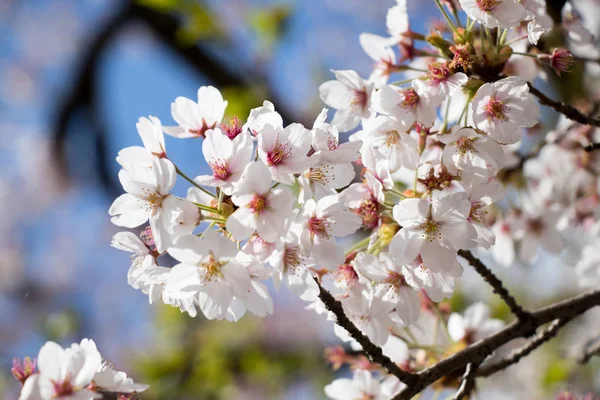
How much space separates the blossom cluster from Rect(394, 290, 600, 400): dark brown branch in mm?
506

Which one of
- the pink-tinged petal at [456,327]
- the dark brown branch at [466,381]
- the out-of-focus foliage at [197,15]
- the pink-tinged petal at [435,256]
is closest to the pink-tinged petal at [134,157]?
the pink-tinged petal at [435,256]

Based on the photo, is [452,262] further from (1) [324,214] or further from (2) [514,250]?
(2) [514,250]

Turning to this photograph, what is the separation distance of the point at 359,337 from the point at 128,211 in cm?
46

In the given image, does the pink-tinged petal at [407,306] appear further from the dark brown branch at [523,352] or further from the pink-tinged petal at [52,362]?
the pink-tinged petal at [52,362]

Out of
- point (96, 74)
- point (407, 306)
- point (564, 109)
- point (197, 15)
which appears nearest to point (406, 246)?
point (407, 306)

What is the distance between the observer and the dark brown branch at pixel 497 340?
1140 millimetres

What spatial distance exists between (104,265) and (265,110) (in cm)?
890

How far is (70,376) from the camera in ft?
3.01

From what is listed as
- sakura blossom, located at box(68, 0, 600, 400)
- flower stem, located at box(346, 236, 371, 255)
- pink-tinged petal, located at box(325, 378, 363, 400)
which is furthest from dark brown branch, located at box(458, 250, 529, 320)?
pink-tinged petal, located at box(325, 378, 363, 400)

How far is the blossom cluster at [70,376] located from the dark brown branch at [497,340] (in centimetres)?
51

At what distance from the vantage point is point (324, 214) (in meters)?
0.97

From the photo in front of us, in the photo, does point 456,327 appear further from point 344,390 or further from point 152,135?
point 152,135

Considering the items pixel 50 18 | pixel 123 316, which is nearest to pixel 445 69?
pixel 123 316

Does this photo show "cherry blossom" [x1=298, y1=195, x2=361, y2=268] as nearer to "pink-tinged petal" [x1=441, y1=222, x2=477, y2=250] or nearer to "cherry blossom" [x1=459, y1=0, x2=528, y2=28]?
"pink-tinged petal" [x1=441, y1=222, x2=477, y2=250]
